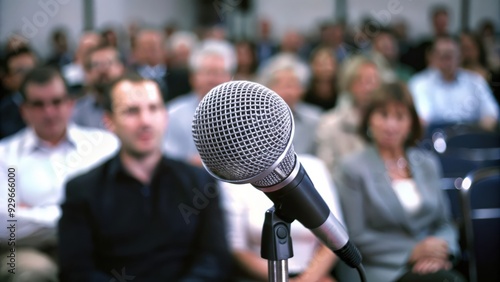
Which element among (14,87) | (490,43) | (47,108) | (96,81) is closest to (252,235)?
(47,108)

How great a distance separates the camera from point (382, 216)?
218 cm

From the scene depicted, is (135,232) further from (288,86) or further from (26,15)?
(26,15)

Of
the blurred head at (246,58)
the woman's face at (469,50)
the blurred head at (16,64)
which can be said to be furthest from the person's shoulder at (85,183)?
the woman's face at (469,50)

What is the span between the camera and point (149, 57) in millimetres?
5043

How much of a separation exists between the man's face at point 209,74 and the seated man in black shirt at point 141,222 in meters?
1.15

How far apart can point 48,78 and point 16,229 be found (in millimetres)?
677

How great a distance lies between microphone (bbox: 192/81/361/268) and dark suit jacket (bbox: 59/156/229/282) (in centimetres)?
111

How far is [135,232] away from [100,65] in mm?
1807

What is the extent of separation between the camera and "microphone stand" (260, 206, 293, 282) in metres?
0.80

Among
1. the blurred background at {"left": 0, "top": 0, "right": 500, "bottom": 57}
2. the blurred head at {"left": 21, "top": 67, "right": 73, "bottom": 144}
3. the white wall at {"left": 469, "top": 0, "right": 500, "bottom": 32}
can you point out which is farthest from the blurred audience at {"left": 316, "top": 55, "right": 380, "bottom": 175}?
the white wall at {"left": 469, "top": 0, "right": 500, "bottom": 32}

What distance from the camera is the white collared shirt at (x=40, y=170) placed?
2002mm

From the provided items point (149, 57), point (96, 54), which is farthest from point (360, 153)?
point (149, 57)

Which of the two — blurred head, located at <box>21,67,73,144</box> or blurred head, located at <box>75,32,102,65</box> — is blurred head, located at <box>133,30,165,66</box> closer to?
blurred head, located at <box>75,32,102,65</box>

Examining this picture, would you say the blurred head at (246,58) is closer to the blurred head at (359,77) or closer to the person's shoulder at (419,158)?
the blurred head at (359,77)
